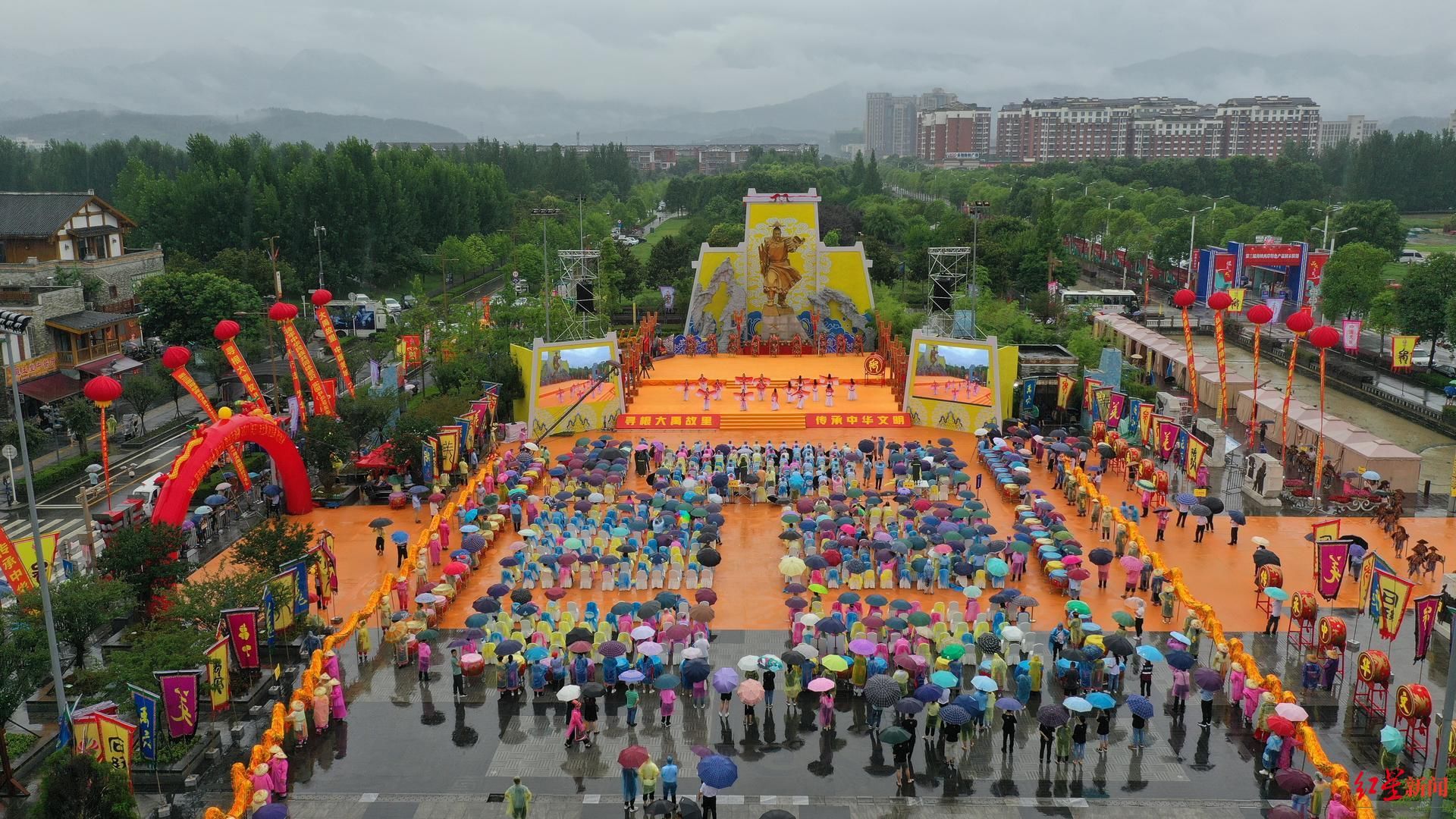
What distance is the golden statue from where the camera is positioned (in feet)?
167

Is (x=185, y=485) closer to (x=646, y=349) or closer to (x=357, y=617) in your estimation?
(x=357, y=617)

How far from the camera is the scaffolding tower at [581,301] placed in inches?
1827

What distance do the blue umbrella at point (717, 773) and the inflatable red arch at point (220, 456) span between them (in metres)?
14.6

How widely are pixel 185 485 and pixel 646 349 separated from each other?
24.6 metres

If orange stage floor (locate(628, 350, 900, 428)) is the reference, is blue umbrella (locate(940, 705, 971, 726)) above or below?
below

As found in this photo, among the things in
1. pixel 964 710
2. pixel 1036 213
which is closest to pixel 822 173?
pixel 1036 213

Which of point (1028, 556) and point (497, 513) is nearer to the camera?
point (1028, 556)

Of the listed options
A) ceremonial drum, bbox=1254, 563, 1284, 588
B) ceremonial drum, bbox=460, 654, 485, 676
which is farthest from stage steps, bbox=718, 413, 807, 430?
ceremonial drum, bbox=460, 654, 485, 676

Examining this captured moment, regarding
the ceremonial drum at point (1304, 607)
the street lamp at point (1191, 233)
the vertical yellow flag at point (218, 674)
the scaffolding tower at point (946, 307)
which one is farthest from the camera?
the street lamp at point (1191, 233)

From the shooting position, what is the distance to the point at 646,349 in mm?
47969

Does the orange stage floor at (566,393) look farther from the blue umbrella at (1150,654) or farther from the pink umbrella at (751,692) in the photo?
the blue umbrella at (1150,654)

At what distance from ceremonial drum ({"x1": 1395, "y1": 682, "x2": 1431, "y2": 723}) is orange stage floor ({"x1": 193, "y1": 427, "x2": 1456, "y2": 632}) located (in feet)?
16.4

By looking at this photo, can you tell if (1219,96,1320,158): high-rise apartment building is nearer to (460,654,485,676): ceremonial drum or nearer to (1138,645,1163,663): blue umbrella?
(1138,645,1163,663): blue umbrella

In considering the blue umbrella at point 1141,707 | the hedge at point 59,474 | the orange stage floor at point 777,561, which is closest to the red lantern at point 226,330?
the orange stage floor at point 777,561
